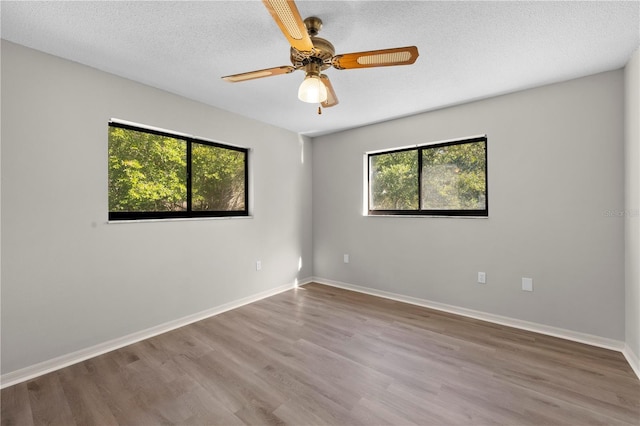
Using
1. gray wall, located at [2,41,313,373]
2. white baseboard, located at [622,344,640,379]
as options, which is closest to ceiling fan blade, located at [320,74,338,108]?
gray wall, located at [2,41,313,373]

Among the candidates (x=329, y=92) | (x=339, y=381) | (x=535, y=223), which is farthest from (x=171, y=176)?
(x=535, y=223)

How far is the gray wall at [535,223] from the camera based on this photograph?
7.97 feet

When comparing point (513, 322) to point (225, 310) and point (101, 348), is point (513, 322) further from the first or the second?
point (101, 348)

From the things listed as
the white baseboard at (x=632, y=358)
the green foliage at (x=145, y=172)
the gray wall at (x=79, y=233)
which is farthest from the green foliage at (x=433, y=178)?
the green foliage at (x=145, y=172)

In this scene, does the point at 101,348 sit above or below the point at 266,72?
below

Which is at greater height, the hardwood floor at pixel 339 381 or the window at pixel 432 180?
the window at pixel 432 180

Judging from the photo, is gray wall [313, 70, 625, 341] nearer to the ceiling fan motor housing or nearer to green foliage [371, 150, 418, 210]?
green foliage [371, 150, 418, 210]

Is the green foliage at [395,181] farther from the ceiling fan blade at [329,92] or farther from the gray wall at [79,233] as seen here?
the gray wall at [79,233]

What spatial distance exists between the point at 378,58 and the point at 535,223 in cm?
234

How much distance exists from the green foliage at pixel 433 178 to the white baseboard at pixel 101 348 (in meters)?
2.41

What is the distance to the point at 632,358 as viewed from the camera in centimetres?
213

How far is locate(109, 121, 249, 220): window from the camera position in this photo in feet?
8.56

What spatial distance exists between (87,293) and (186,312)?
3.03 ft

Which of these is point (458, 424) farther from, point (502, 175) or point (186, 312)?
point (186, 312)
